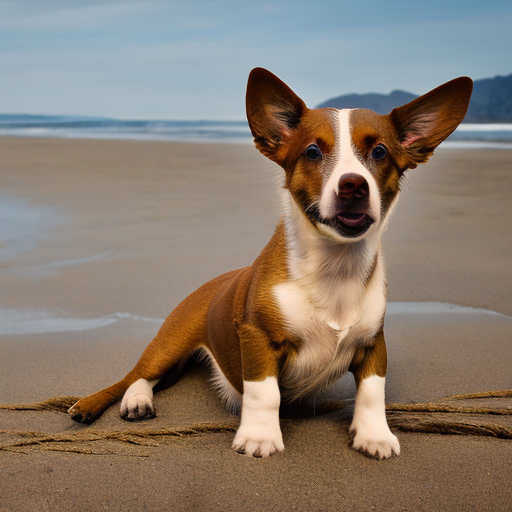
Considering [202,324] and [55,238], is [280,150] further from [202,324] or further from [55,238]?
[55,238]

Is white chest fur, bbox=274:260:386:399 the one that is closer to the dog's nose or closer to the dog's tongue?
the dog's tongue

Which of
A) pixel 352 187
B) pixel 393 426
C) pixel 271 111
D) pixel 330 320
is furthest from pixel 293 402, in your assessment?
pixel 271 111

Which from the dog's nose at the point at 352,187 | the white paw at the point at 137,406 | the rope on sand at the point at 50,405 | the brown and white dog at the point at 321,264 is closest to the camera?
the dog's nose at the point at 352,187

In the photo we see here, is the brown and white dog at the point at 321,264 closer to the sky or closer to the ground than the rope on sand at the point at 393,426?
closer to the sky

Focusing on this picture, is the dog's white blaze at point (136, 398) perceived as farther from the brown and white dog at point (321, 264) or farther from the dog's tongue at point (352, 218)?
the dog's tongue at point (352, 218)

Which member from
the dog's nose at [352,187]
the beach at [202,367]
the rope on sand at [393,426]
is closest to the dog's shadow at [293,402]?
the beach at [202,367]

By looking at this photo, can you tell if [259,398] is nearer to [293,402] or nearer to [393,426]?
[293,402]

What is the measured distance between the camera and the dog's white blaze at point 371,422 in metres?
2.48

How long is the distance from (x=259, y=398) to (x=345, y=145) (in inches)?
41.0

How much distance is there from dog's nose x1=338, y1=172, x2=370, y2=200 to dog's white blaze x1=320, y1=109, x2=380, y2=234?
2 cm

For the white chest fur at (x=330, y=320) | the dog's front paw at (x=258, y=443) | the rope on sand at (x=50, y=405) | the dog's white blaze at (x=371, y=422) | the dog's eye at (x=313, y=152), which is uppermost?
the dog's eye at (x=313, y=152)

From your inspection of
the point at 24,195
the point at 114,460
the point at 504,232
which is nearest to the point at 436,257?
the point at 504,232

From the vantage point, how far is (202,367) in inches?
136

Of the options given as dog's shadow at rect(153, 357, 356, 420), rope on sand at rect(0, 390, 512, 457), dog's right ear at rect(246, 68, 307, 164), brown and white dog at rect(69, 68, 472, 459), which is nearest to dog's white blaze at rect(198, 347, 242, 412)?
dog's shadow at rect(153, 357, 356, 420)
